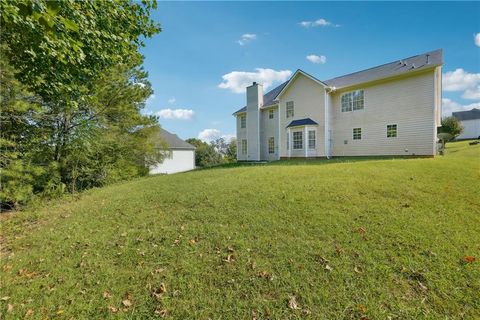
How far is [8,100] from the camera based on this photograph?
752cm

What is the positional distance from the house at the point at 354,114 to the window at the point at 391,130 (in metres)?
0.05

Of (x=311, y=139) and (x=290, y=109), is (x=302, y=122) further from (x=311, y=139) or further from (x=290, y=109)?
(x=290, y=109)

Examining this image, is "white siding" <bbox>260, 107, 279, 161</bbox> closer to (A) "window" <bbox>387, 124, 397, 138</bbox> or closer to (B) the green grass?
(A) "window" <bbox>387, 124, 397, 138</bbox>

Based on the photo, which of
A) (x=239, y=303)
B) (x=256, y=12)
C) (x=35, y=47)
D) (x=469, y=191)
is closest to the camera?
(x=239, y=303)

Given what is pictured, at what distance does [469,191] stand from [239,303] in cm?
719

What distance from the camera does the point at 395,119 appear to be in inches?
571

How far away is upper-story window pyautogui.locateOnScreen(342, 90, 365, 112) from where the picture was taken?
16.0 m

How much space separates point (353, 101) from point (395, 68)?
121 inches

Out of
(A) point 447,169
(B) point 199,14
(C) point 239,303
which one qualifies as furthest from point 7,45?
(A) point 447,169

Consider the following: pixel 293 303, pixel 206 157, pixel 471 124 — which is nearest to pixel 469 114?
pixel 471 124

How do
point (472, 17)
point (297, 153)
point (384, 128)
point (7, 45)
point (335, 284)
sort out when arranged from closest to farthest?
point (335, 284), point (7, 45), point (472, 17), point (384, 128), point (297, 153)

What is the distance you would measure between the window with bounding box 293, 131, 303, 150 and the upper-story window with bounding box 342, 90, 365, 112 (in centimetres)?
353

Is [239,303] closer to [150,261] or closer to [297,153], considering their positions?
[150,261]

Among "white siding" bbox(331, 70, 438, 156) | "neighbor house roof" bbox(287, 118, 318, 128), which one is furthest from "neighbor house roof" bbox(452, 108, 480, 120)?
"neighbor house roof" bbox(287, 118, 318, 128)
